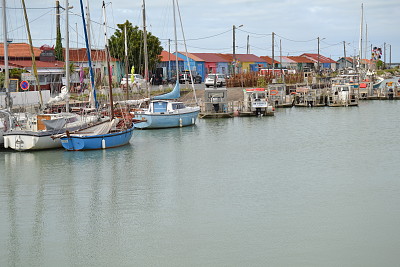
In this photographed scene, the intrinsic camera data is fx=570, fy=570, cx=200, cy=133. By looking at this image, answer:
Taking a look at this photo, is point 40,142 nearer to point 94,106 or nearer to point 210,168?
point 94,106

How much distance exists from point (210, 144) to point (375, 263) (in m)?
21.3

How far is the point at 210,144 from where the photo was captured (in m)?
36.2

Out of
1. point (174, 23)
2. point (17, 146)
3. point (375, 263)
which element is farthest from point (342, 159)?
point (174, 23)

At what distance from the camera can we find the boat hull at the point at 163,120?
42.4 metres

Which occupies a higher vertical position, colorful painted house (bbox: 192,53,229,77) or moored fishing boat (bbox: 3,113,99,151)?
colorful painted house (bbox: 192,53,229,77)

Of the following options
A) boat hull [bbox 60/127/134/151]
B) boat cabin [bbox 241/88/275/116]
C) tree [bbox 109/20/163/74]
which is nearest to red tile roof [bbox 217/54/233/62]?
tree [bbox 109/20/163/74]

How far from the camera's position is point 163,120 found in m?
42.8

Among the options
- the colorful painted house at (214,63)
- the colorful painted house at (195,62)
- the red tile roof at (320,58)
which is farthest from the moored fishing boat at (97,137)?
the red tile roof at (320,58)

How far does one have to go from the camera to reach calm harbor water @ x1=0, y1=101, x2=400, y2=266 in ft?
53.9

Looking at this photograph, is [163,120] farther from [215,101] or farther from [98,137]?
[98,137]

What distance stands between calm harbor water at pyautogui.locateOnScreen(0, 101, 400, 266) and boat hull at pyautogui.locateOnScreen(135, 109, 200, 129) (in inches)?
208

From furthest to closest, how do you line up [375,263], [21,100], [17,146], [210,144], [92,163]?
[21,100] → [210,144] → [17,146] → [92,163] → [375,263]

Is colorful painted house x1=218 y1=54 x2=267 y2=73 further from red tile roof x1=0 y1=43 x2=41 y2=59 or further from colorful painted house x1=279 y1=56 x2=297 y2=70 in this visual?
red tile roof x1=0 y1=43 x2=41 y2=59

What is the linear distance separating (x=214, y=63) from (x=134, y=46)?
→ 26.8 m
